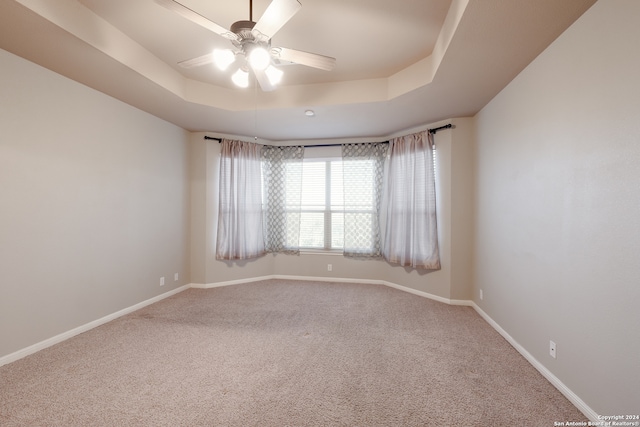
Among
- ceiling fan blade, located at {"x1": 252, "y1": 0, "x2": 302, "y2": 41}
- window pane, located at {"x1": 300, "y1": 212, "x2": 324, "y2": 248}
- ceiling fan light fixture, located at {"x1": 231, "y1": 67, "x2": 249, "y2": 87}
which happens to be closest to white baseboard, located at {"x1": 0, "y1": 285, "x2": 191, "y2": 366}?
window pane, located at {"x1": 300, "y1": 212, "x2": 324, "y2": 248}

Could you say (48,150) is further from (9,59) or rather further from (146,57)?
(146,57)

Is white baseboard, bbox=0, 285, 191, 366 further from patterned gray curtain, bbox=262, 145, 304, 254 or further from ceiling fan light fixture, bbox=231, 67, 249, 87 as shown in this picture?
ceiling fan light fixture, bbox=231, 67, 249, 87

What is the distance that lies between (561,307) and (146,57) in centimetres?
395

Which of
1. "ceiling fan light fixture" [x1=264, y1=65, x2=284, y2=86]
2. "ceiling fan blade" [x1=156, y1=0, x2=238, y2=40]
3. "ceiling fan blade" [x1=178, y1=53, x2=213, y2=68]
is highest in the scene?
"ceiling fan blade" [x1=156, y1=0, x2=238, y2=40]

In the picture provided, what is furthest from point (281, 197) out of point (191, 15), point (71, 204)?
point (191, 15)

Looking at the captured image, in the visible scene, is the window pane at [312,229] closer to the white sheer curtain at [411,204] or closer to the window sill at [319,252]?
the window sill at [319,252]

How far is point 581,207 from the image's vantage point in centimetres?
170

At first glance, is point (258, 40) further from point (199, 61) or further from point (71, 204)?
point (71, 204)

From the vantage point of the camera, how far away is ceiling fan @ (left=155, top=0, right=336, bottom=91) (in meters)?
1.53

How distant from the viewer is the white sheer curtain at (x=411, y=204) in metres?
3.84

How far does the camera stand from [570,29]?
177 centimetres

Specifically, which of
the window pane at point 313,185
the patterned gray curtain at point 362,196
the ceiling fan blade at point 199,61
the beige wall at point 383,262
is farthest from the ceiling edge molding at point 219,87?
the window pane at point 313,185

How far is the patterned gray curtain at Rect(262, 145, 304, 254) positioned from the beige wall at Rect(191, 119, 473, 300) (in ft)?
1.00

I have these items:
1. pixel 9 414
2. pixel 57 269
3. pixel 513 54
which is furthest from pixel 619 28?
pixel 57 269
